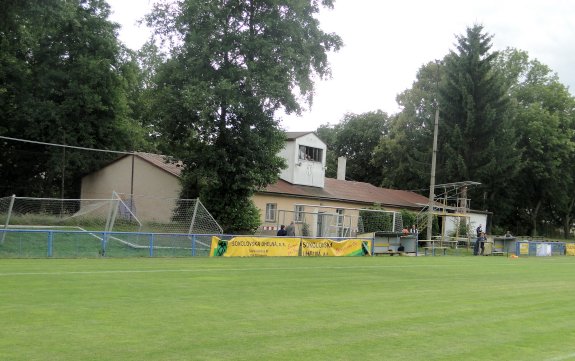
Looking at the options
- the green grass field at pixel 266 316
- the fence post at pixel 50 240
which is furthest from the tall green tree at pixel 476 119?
the fence post at pixel 50 240

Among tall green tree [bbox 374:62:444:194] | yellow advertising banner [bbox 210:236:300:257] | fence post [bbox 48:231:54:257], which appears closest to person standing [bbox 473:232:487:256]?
yellow advertising banner [bbox 210:236:300:257]

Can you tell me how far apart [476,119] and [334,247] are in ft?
111

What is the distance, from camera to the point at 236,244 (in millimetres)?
26859

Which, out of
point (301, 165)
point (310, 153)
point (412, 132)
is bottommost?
point (301, 165)

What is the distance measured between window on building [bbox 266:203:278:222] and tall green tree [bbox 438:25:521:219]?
72.2 feet

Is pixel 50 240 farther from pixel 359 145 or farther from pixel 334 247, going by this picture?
pixel 359 145

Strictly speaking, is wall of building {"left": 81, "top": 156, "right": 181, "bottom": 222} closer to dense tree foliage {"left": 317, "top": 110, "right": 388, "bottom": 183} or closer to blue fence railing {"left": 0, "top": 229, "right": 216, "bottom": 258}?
blue fence railing {"left": 0, "top": 229, "right": 216, "bottom": 258}

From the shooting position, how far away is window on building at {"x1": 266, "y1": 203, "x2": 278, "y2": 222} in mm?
43594

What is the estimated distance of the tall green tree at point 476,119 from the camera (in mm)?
57969

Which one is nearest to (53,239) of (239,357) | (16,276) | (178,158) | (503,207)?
(16,276)

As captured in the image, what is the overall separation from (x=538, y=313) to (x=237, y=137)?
23880 millimetres

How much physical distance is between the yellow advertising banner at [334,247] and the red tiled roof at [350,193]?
11.5m

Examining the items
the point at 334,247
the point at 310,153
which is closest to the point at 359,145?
the point at 310,153

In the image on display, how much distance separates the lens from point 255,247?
27516 millimetres
